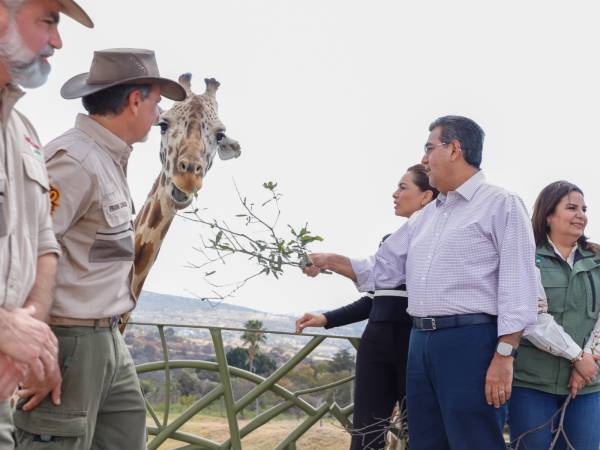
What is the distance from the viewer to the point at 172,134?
14.5ft

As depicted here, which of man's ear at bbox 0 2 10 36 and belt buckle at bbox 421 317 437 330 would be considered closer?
man's ear at bbox 0 2 10 36

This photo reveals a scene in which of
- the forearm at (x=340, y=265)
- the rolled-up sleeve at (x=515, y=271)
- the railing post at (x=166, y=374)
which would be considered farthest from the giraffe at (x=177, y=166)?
the rolled-up sleeve at (x=515, y=271)

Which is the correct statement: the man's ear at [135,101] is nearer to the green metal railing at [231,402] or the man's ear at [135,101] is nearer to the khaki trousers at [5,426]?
the khaki trousers at [5,426]

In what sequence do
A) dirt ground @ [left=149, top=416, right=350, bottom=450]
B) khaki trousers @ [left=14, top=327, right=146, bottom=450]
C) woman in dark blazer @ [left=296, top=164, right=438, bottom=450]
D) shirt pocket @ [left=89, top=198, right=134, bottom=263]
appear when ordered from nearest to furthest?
khaki trousers @ [left=14, top=327, right=146, bottom=450] → shirt pocket @ [left=89, top=198, right=134, bottom=263] → woman in dark blazer @ [left=296, top=164, right=438, bottom=450] → dirt ground @ [left=149, top=416, right=350, bottom=450]

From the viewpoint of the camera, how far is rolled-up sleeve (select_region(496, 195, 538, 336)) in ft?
10.1

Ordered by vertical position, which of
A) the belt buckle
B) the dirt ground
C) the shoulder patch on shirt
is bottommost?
the dirt ground

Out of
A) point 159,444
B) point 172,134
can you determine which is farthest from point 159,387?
point 172,134

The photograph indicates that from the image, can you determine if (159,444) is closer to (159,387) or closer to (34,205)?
(159,387)

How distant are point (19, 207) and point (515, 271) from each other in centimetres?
170

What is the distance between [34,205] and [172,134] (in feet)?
7.38

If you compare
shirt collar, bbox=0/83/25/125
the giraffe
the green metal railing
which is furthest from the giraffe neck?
shirt collar, bbox=0/83/25/125

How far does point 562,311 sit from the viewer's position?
11.9ft

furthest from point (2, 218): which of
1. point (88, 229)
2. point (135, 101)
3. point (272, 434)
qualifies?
point (272, 434)

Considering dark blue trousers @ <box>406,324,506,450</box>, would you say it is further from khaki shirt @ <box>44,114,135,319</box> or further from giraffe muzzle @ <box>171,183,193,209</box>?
giraffe muzzle @ <box>171,183,193,209</box>
